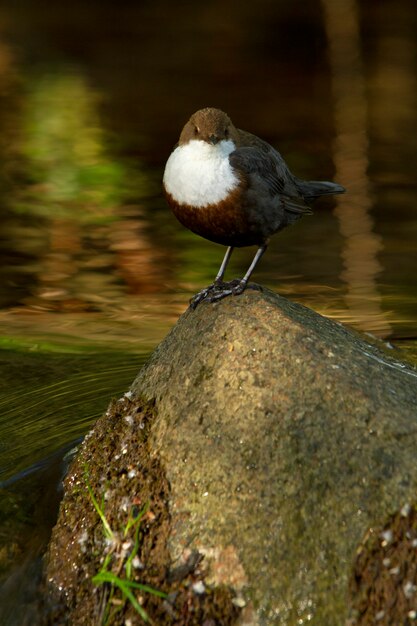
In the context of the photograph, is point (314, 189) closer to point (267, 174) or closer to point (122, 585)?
point (267, 174)

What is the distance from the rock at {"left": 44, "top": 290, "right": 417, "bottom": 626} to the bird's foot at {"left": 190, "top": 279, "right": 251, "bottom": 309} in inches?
2.5

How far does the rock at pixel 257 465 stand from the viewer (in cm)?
283

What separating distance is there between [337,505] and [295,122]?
7643mm

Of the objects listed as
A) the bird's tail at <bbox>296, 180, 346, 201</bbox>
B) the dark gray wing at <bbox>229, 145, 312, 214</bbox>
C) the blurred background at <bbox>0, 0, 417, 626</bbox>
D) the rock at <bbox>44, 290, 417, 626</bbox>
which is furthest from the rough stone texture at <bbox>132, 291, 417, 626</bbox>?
the bird's tail at <bbox>296, 180, 346, 201</bbox>

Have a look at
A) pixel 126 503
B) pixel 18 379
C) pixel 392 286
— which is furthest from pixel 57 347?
pixel 126 503

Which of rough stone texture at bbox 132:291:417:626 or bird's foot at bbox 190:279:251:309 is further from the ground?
bird's foot at bbox 190:279:251:309

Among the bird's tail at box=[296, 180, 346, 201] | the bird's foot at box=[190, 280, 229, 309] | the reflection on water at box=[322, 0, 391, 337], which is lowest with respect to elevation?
the reflection on water at box=[322, 0, 391, 337]

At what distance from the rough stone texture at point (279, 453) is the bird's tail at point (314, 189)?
0.99m

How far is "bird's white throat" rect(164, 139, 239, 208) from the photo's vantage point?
3.52 m

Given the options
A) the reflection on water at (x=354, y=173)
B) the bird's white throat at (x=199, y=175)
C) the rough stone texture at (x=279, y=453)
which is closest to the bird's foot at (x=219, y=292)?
the rough stone texture at (x=279, y=453)

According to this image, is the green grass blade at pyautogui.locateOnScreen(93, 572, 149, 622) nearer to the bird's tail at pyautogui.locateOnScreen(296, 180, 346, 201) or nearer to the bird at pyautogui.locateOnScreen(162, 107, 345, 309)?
the bird at pyautogui.locateOnScreen(162, 107, 345, 309)

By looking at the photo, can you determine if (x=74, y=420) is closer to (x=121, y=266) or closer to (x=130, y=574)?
(x=130, y=574)

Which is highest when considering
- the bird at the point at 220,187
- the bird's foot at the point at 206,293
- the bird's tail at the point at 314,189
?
the bird at the point at 220,187

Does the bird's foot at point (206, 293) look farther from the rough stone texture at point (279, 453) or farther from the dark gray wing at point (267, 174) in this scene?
the dark gray wing at point (267, 174)
